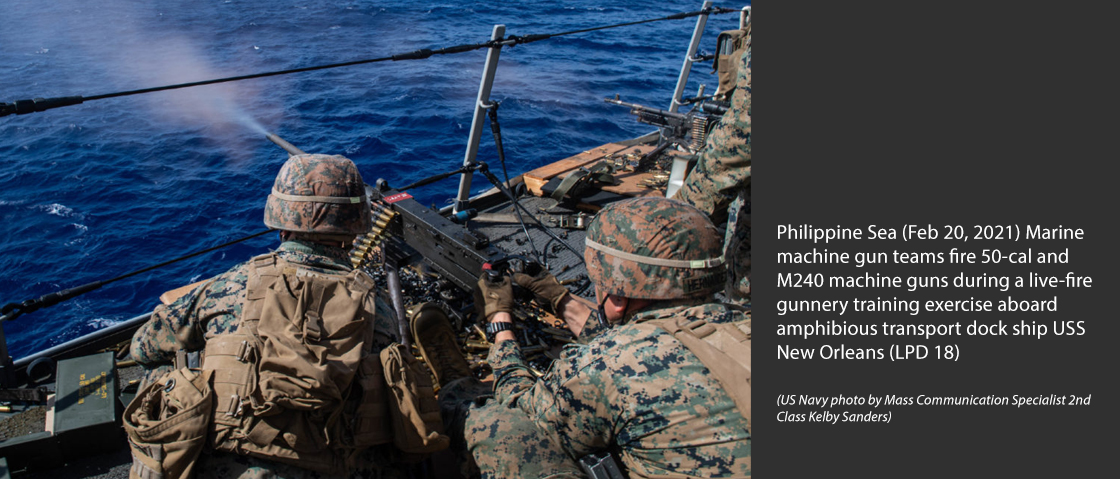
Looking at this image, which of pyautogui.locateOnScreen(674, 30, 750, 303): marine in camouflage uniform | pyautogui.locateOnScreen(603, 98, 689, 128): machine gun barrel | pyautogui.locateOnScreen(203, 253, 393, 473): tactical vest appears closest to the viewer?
pyautogui.locateOnScreen(203, 253, 393, 473): tactical vest

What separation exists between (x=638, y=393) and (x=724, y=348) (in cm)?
37

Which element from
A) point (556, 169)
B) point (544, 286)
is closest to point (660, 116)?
point (556, 169)

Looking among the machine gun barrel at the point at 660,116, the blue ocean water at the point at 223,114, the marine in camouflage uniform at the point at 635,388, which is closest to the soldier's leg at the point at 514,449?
the marine in camouflage uniform at the point at 635,388

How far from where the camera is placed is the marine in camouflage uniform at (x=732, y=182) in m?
4.07

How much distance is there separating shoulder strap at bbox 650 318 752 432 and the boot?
5.91 feet

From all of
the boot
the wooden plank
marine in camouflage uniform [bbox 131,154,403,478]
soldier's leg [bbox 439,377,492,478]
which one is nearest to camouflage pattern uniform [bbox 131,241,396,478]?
marine in camouflage uniform [bbox 131,154,403,478]

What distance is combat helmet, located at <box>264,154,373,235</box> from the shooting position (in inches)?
139

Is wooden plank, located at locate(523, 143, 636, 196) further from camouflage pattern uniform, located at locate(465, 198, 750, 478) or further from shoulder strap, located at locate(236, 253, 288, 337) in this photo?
shoulder strap, located at locate(236, 253, 288, 337)

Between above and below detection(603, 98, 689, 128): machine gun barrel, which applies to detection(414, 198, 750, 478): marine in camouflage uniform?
below

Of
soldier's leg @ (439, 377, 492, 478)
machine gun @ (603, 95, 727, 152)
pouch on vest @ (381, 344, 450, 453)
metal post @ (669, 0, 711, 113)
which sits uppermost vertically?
metal post @ (669, 0, 711, 113)

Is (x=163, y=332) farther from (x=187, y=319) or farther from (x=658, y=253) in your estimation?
(x=658, y=253)

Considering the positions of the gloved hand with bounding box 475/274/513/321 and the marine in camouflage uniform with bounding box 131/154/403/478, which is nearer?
the marine in camouflage uniform with bounding box 131/154/403/478

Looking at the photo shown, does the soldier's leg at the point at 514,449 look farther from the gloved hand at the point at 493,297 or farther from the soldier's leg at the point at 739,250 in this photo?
the soldier's leg at the point at 739,250

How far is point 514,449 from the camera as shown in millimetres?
3145
